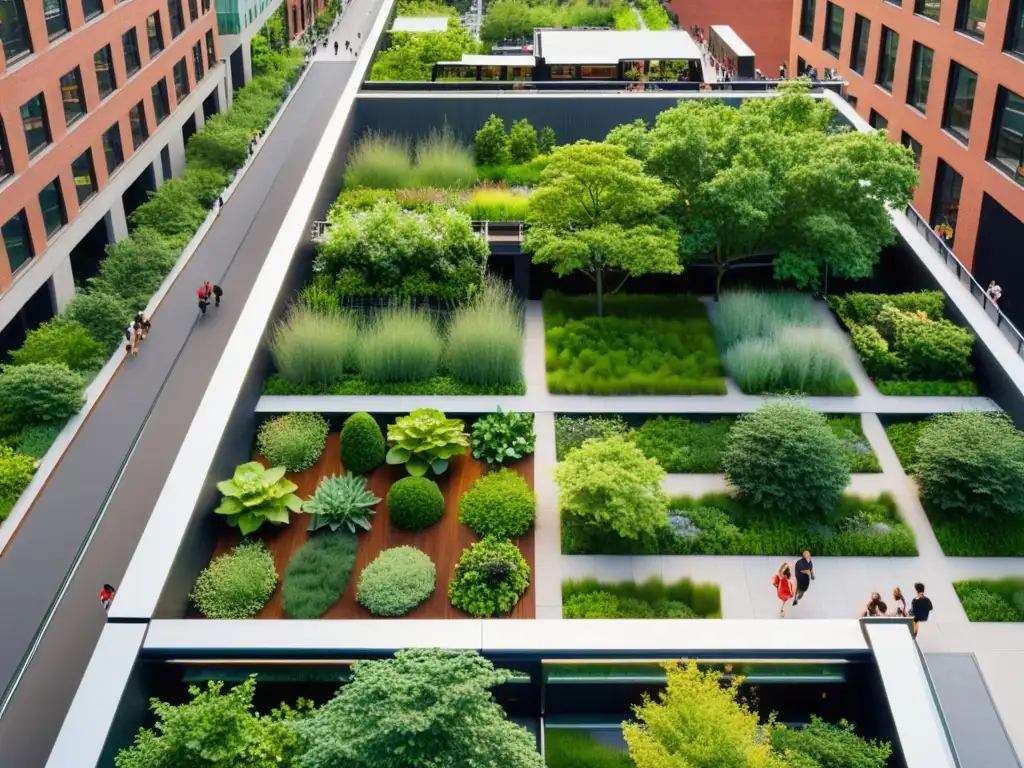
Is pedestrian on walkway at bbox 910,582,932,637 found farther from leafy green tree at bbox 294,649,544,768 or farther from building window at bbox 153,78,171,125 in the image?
building window at bbox 153,78,171,125

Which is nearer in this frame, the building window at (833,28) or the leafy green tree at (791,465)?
the leafy green tree at (791,465)

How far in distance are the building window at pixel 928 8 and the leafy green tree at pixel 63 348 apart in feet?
98.1

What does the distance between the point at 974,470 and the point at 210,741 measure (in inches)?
593

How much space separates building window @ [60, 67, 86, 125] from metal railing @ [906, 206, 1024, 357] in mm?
25587

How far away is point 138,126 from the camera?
3803 centimetres

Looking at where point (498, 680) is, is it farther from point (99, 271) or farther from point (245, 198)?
point (245, 198)

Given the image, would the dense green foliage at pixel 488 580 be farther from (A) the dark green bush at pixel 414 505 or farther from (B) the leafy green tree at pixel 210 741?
(B) the leafy green tree at pixel 210 741

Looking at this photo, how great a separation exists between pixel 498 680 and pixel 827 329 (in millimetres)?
15734

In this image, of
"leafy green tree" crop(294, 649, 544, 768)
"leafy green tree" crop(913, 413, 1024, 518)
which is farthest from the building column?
"leafy green tree" crop(913, 413, 1024, 518)

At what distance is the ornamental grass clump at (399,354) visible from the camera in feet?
77.0

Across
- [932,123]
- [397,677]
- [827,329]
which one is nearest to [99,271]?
[827,329]

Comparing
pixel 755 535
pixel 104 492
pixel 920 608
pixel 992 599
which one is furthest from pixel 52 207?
pixel 992 599

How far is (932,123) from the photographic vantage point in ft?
119

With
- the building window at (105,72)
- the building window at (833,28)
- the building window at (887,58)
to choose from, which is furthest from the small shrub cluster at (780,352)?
the building window at (833,28)
